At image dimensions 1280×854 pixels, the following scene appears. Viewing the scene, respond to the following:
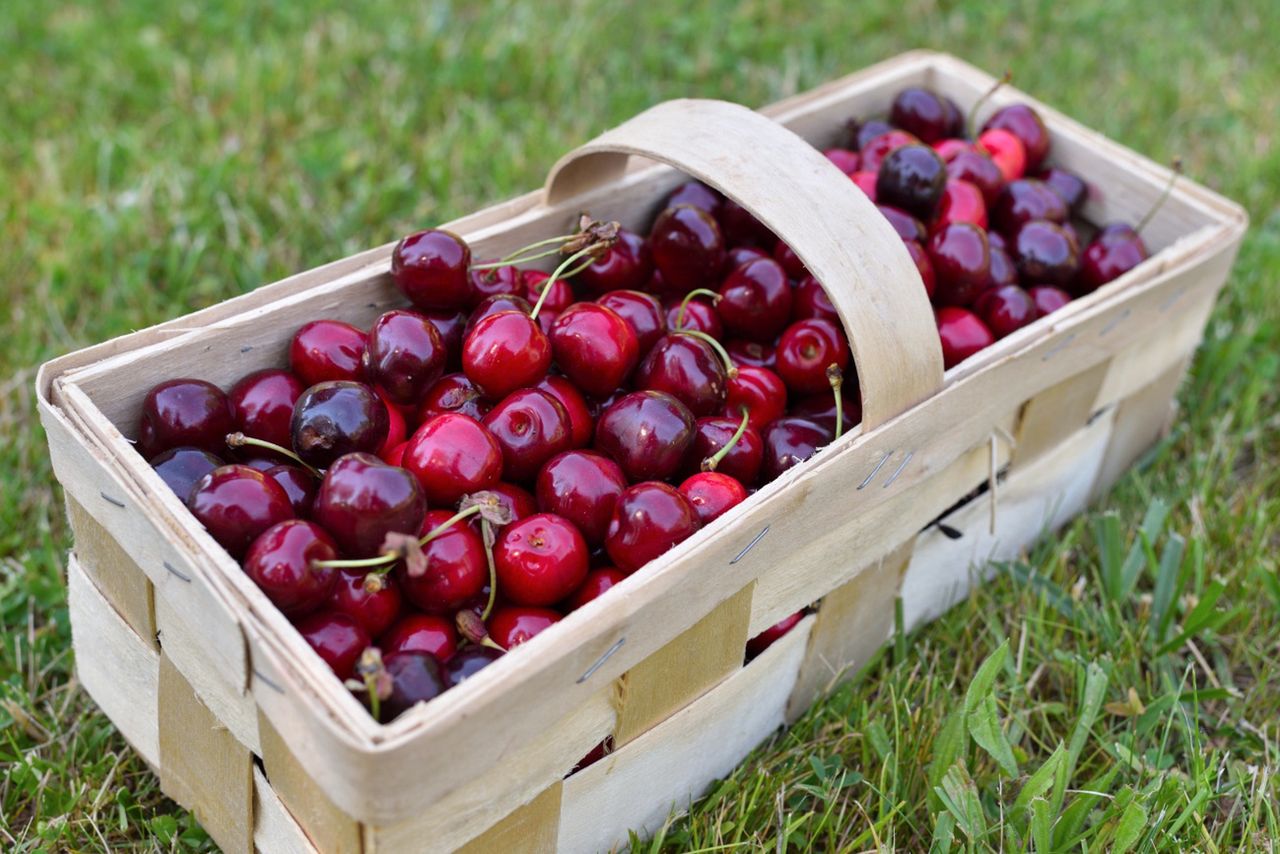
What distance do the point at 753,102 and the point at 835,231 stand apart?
7.22ft

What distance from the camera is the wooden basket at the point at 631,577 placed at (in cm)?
152

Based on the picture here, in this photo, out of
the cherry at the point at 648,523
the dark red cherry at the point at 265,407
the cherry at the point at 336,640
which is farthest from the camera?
the dark red cherry at the point at 265,407

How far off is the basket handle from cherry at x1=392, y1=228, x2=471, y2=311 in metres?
0.31

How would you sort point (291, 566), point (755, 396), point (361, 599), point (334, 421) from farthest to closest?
point (755, 396) → point (334, 421) → point (361, 599) → point (291, 566)

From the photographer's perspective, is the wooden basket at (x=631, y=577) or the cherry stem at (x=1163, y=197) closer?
the wooden basket at (x=631, y=577)

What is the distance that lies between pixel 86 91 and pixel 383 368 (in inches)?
94.1

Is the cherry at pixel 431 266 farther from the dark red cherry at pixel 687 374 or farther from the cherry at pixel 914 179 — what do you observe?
the cherry at pixel 914 179

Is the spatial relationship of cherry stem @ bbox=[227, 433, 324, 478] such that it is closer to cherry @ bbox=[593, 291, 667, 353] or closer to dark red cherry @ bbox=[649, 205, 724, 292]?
cherry @ bbox=[593, 291, 667, 353]

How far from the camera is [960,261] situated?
238 cm

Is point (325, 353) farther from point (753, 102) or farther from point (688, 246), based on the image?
point (753, 102)

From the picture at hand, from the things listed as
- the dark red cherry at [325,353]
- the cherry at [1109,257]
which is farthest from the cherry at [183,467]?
the cherry at [1109,257]

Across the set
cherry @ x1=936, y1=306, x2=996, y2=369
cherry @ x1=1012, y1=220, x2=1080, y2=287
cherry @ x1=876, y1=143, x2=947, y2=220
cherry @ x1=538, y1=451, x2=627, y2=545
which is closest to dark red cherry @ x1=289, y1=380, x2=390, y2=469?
cherry @ x1=538, y1=451, x2=627, y2=545

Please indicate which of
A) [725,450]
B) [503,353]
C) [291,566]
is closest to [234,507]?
[291,566]

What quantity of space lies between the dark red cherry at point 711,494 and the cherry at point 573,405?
0.72 feet
